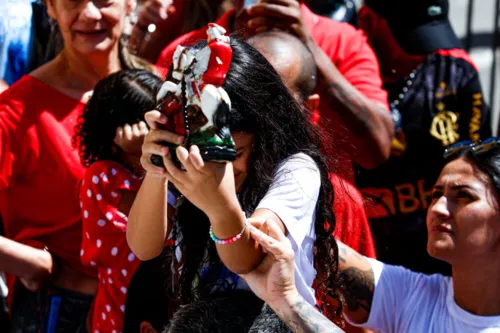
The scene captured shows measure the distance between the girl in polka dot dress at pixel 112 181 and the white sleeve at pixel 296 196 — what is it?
0.62 m

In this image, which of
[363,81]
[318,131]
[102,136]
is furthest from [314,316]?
[363,81]

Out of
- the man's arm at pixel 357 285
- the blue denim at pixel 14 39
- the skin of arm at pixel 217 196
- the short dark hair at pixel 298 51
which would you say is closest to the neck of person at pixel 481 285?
the man's arm at pixel 357 285

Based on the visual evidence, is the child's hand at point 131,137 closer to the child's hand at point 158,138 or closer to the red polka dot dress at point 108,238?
the red polka dot dress at point 108,238

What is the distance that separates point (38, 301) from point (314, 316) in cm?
122

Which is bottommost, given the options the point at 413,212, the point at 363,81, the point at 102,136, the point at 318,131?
the point at 413,212

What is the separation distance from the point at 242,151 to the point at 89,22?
3.79 ft

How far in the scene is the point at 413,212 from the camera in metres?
3.23

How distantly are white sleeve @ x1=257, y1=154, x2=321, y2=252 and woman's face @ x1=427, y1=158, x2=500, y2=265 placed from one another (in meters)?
0.49

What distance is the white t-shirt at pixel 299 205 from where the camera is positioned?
1.77 m

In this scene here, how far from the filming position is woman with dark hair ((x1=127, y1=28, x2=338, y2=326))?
1.68 m

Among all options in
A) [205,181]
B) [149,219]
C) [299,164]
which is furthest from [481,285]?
[205,181]

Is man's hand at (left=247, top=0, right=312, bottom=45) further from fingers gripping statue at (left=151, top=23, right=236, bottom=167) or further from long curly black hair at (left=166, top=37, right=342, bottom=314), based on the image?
fingers gripping statue at (left=151, top=23, right=236, bottom=167)

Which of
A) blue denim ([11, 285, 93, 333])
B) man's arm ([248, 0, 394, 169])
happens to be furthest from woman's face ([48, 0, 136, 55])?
blue denim ([11, 285, 93, 333])

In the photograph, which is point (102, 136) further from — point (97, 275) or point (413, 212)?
point (413, 212)
